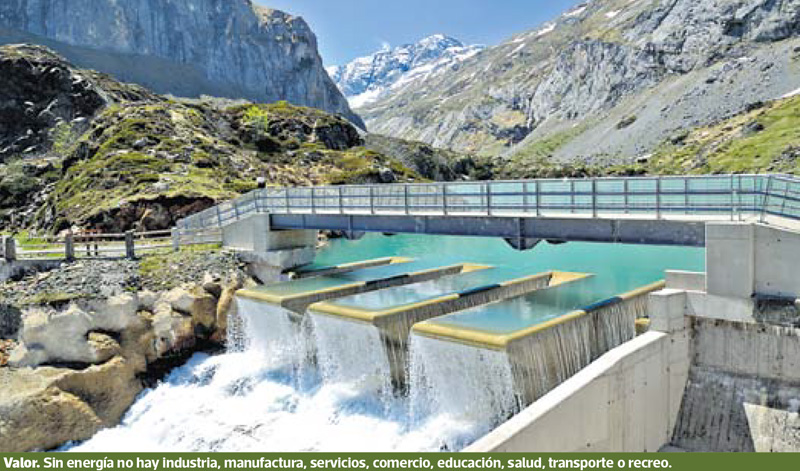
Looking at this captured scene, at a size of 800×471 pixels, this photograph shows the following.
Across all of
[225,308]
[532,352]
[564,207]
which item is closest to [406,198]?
[564,207]

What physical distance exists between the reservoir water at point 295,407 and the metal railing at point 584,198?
4.20 metres

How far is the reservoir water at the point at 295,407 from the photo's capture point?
1761 centimetres

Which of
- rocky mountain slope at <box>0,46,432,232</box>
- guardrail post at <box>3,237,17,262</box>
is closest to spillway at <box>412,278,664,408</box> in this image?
guardrail post at <box>3,237,17,262</box>

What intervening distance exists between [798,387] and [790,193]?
5.52 metres

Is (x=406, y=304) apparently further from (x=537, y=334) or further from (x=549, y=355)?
(x=549, y=355)

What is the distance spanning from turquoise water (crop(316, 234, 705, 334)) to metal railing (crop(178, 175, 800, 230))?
4.02 metres

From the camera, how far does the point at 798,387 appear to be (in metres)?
15.7

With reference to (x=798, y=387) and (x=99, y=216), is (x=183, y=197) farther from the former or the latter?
(x=798, y=387)

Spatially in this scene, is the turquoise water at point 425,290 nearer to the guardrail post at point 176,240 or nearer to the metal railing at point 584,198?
the metal railing at point 584,198

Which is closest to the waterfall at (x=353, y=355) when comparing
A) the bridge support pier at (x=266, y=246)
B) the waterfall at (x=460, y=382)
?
the waterfall at (x=460, y=382)

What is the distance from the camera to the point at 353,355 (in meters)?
21.0

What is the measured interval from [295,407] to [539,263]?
72.4 feet

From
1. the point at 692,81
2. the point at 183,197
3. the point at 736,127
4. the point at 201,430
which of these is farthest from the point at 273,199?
the point at 692,81

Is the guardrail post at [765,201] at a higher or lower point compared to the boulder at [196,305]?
higher
